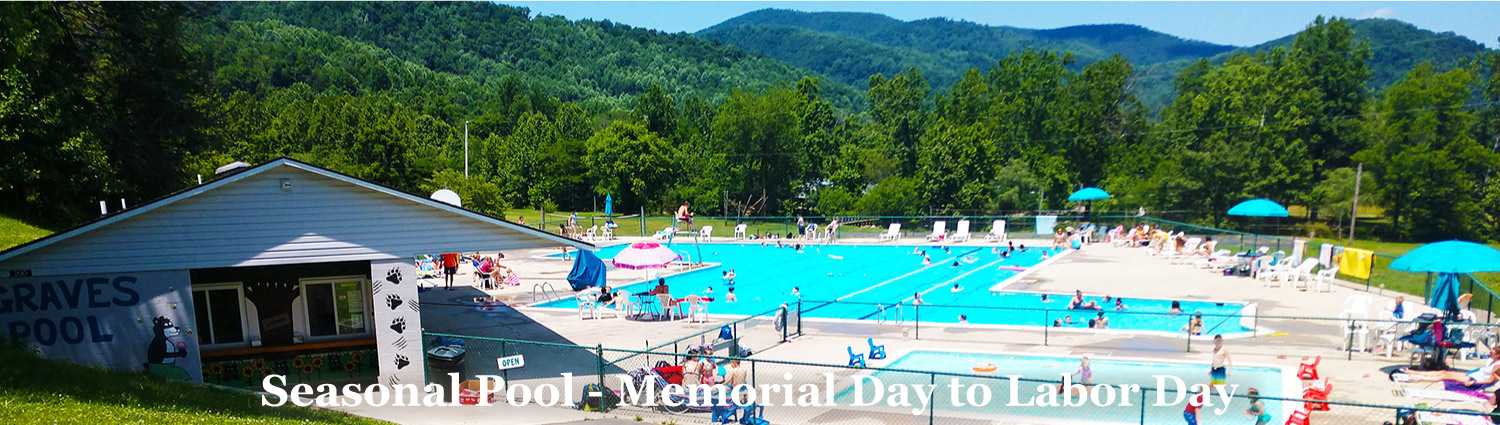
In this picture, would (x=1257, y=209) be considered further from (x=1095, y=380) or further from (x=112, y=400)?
(x=112, y=400)

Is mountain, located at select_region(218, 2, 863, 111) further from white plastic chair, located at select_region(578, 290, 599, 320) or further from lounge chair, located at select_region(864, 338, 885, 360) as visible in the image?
lounge chair, located at select_region(864, 338, 885, 360)

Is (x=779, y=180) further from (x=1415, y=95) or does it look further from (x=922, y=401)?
(x=922, y=401)

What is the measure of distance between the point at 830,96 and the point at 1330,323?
161225mm

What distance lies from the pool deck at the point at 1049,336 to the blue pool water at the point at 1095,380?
18.0 inches

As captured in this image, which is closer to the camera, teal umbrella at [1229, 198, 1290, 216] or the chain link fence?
the chain link fence

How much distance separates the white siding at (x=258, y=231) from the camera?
11.9 m

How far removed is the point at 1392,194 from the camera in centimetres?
5775

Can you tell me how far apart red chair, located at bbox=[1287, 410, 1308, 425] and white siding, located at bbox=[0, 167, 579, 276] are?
12.0 meters

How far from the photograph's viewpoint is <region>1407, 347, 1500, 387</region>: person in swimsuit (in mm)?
12000

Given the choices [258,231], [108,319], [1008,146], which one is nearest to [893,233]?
[1008,146]

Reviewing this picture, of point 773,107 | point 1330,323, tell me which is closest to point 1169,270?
point 1330,323

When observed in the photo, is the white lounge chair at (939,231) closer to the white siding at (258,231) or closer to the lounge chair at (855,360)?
the lounge chair at (855,360)

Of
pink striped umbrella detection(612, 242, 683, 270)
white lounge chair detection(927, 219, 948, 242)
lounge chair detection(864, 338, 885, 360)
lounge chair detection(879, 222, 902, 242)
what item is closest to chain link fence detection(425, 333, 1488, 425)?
lounge chair detection(864, 338, 885, 360)

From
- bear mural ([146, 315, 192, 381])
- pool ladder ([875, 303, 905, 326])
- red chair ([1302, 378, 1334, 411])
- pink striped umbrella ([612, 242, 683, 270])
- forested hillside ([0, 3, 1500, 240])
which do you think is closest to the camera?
red chair ([1302, 378, 1334, 411])
